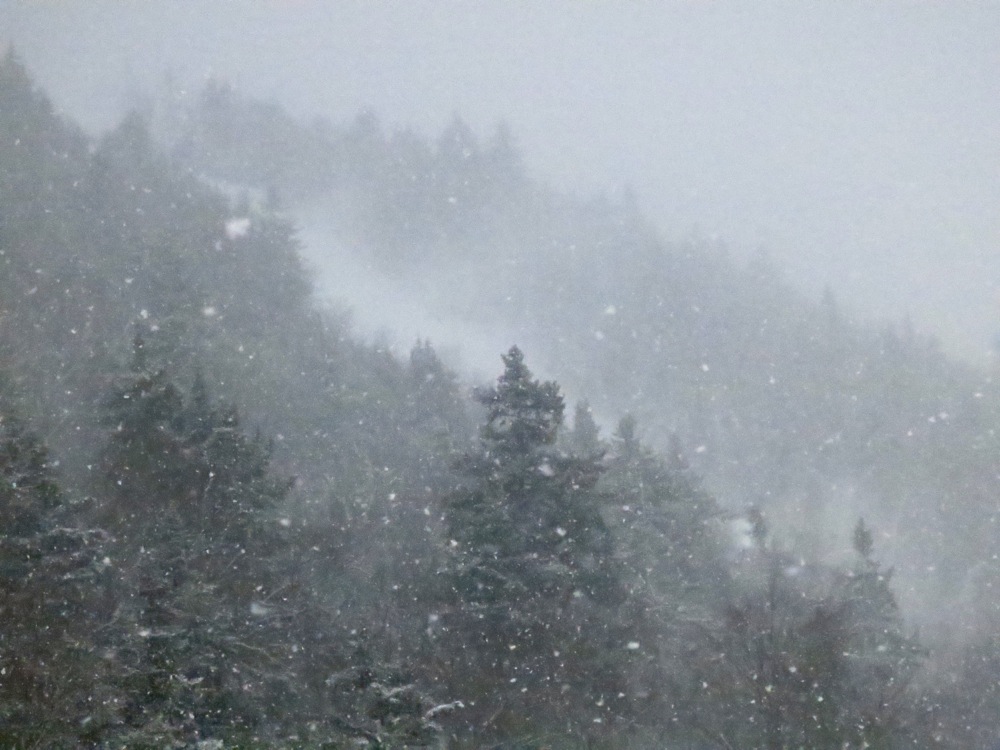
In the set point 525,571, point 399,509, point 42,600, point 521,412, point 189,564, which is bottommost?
point 42,600

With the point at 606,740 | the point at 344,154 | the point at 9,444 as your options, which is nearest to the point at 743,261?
the point at 344,154

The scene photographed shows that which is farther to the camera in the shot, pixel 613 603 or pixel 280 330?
pixel 280 330

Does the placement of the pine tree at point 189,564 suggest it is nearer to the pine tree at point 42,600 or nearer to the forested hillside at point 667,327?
the pine tree at point 42,600

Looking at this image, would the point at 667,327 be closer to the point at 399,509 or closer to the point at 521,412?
the point at 399,509

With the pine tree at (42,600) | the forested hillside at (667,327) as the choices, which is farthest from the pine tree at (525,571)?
the forested hillside at (667,327)

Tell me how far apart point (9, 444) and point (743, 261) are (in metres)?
65.3

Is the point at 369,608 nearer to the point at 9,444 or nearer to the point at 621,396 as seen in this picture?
the point at 9,444

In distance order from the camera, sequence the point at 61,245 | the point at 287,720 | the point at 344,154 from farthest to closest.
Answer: the point at 344,154, the point at 61,245, the point at 287,720

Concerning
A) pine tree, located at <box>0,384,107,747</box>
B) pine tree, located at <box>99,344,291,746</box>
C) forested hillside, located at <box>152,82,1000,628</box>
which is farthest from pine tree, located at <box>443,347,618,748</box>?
forested hillside, located at <box>152,82,1000,628</box>

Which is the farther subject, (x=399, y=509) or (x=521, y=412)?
(x=399, y=509)

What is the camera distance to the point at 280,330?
39.0 meters

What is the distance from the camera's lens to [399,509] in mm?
28156

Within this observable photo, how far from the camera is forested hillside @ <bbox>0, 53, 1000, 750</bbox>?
14312 mm

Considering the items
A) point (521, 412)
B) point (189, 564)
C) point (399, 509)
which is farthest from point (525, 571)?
point (399, 509)
